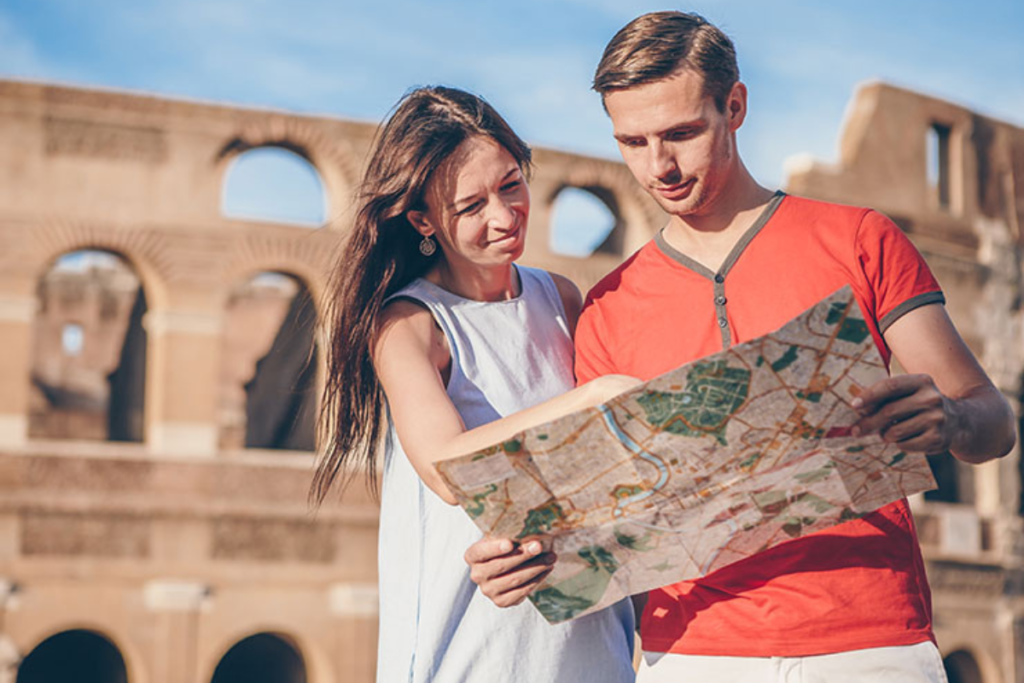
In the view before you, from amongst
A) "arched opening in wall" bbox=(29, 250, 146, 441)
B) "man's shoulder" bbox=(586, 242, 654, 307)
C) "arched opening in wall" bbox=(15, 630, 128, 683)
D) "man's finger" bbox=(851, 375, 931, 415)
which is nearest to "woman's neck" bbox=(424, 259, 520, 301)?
"man's shoulder" bbox=(586, 242, 654, 307)

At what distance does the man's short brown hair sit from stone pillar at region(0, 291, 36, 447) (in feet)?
38.0

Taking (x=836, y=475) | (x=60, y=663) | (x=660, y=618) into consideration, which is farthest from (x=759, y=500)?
(x=60, y=663)

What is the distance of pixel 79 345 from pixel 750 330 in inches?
864

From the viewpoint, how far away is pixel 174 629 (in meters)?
13.0

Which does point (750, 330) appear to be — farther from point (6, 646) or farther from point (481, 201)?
point (6, 646)

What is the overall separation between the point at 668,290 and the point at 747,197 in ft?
0.79

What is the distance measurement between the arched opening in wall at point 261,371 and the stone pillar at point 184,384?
14.9ft

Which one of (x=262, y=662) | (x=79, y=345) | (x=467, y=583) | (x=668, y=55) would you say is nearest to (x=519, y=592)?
(x=467, y=583)

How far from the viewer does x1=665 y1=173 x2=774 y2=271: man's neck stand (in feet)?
8.13

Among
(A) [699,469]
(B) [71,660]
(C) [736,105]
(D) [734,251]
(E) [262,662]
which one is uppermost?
(C) [736,105]

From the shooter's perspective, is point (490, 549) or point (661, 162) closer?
point (490, 549)

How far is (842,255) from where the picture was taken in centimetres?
231

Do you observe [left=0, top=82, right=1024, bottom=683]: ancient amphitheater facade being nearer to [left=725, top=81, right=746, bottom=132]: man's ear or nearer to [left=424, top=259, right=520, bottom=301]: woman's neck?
[left=424, top=259, right=520, bottom=301]: woman's neck

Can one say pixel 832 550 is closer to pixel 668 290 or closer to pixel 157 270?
pixel 668 290
